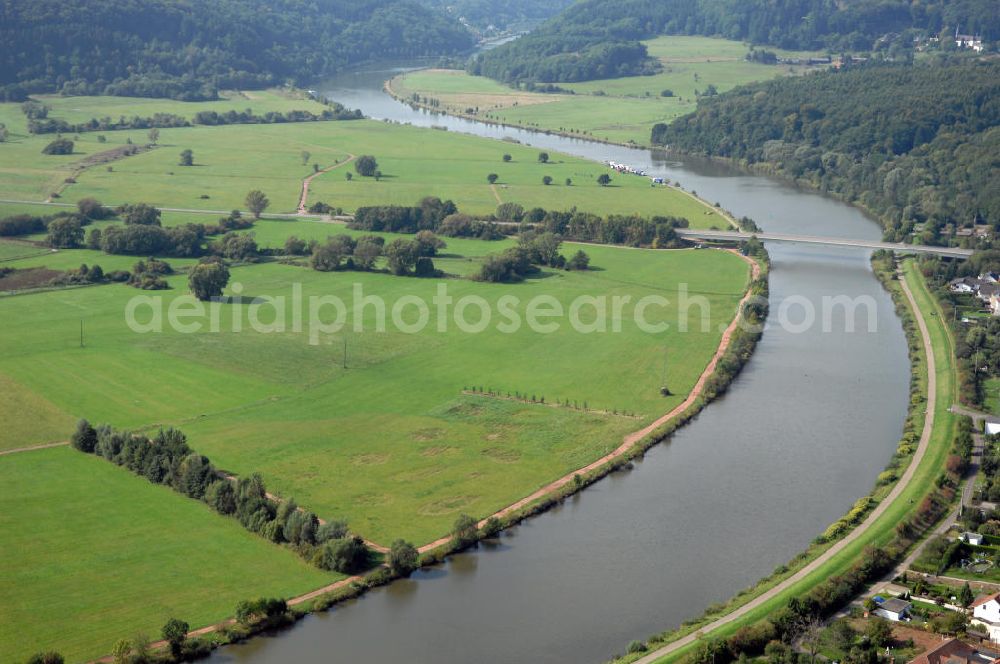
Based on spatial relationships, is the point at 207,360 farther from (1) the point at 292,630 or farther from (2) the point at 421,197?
(2) the point at 421,197

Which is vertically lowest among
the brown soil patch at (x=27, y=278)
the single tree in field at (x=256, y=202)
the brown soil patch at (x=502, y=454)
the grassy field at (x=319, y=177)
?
the brown soil patch at (x=502, y=454)

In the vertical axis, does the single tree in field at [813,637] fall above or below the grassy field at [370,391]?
below

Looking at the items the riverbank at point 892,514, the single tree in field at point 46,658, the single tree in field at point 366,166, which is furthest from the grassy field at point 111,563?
the single tree in field at point 366,166

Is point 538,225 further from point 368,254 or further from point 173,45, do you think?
point 173,45

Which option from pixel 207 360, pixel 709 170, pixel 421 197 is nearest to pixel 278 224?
pixel 421 197

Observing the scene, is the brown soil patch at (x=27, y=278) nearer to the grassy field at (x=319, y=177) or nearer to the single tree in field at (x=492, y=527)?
the grassy field at (x=319, y=177)

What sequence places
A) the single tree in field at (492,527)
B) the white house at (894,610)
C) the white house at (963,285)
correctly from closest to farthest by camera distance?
1. the white house at (894,610)
2. the single tree in field at (492,527)
3. the white house at (963,285)

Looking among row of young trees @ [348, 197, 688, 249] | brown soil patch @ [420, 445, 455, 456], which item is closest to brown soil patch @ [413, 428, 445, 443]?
brown soil patch @ [420, 445, 455, 456]
